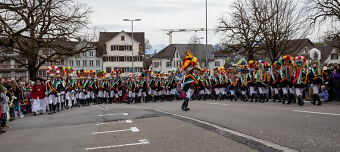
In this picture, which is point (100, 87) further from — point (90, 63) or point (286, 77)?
point (90, 63)

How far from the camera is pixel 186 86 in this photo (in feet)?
44.6

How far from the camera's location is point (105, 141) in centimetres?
773

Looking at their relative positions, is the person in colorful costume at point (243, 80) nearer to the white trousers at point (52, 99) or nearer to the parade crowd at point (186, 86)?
the parade crowd at point (186, 86)

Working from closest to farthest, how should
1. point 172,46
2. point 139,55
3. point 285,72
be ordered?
point 285,72
point 139,55
point 172,46

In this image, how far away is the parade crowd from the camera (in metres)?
13.8

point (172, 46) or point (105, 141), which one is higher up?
point (172, 46)

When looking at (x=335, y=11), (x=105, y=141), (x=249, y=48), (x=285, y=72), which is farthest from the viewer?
(x=249, y=48)

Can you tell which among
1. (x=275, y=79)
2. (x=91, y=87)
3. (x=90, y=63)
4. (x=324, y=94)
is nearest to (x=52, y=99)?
(x=91, y=87)

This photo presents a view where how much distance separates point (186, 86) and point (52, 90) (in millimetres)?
7567

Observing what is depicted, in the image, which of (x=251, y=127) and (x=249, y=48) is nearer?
(x=251, y=127)

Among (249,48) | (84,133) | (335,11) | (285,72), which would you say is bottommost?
(84,133)

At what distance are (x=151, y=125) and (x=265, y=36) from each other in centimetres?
2447

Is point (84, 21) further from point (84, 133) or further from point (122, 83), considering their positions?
point (84, 133)

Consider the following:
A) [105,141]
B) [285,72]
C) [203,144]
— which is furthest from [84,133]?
[285,72]
